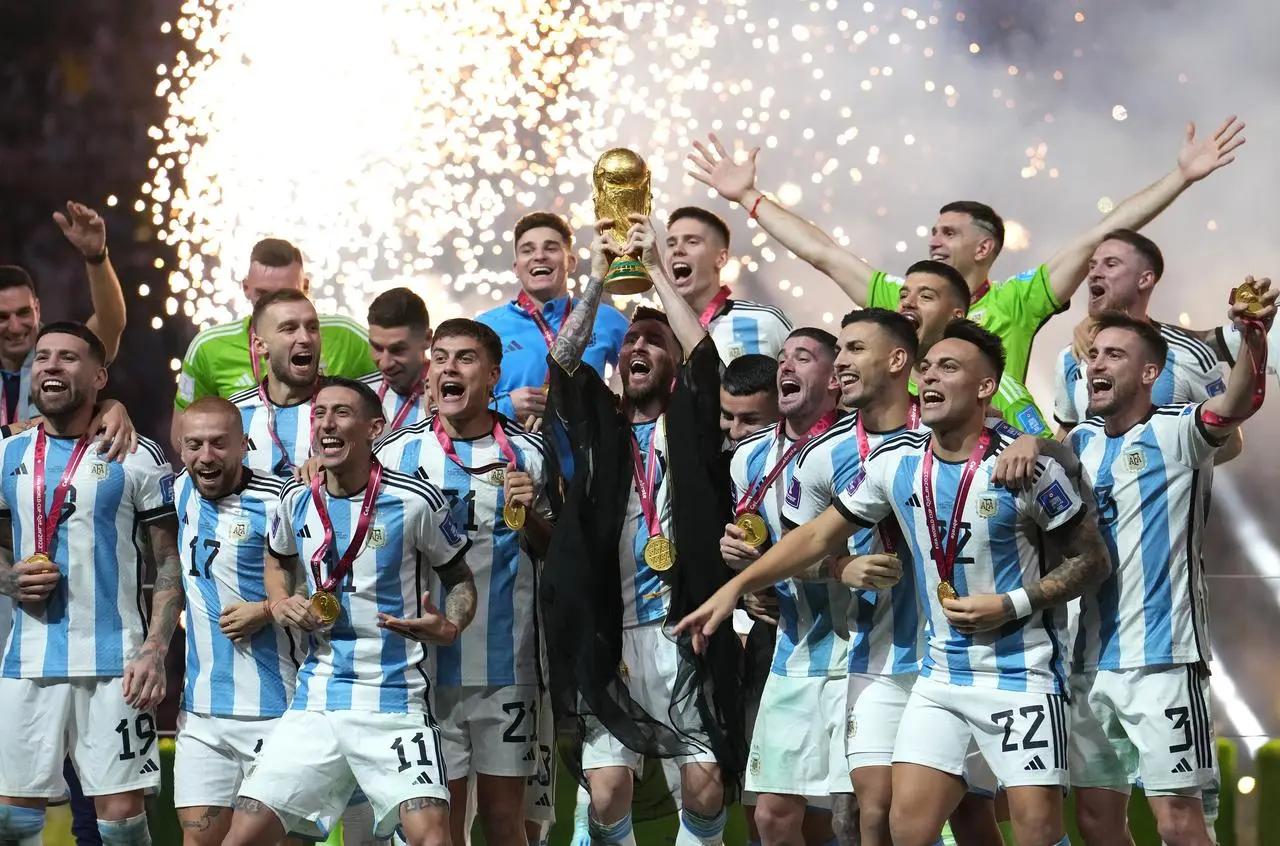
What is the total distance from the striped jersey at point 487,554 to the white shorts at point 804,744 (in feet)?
2.46

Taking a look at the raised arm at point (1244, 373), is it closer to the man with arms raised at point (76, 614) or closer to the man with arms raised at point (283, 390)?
the man with arms raised at point (283, 390)

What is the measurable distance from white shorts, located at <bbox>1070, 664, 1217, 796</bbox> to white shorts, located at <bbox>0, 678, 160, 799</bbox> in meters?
2.57

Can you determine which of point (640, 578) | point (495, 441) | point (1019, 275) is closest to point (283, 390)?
point (495, 441)

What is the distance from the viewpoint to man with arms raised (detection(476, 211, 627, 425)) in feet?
18.7

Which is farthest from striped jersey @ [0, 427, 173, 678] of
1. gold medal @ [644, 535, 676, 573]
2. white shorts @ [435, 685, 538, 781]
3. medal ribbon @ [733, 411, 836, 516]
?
medal ribbon @ [733, 411, 836, 516]

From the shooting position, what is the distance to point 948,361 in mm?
4262

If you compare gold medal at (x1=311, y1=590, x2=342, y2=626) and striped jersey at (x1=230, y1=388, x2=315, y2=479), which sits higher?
striped jersey at (x1=230, y1=388, x2=315, y2=479)

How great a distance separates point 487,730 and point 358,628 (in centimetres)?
63

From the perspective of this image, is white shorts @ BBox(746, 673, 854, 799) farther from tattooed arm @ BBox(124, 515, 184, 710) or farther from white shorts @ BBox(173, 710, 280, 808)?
tattooed arm @ BBox(124, 515, 184, 710)

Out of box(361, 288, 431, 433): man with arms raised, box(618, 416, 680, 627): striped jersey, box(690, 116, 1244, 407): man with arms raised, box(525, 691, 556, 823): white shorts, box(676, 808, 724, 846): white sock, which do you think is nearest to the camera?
box(676, 808, 724, 846): white sock

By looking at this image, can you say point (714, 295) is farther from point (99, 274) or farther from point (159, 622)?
point (99, 274)

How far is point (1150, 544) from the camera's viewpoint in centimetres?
457

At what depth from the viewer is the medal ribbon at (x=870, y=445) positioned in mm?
4570

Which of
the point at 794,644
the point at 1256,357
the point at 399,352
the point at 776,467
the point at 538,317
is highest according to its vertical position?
the point at 538,317
